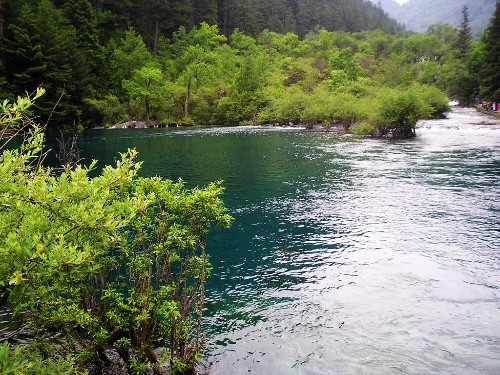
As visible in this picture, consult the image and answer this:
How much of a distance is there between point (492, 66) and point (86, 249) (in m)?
91.7

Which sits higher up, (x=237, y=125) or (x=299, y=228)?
(x=237, y=125)

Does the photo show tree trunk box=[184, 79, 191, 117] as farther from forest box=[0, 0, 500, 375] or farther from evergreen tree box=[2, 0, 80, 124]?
evergreen tree box=[2, 0, 80, 124]

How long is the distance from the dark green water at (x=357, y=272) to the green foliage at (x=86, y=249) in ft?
7.16

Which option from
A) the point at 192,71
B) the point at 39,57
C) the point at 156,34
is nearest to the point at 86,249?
the point at 39,57

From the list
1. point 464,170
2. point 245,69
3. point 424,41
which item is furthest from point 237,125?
point 424,41

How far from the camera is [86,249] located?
5.27 metres

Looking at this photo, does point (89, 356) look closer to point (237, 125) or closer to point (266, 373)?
point (266, 373)

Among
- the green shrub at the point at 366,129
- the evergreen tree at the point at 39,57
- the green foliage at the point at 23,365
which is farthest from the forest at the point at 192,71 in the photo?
the green foliage at the point at 23,365

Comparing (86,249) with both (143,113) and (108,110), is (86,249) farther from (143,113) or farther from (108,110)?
(143,113)

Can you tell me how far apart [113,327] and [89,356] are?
0.89 m

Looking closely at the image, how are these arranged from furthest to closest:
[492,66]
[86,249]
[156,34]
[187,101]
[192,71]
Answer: [156,34]
[192,71]
[187,101]
[492,66]
[86,249]

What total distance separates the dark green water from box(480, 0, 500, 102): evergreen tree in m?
55.0

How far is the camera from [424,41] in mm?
147625

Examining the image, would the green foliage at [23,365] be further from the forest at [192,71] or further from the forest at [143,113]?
the forest at [192,71]
